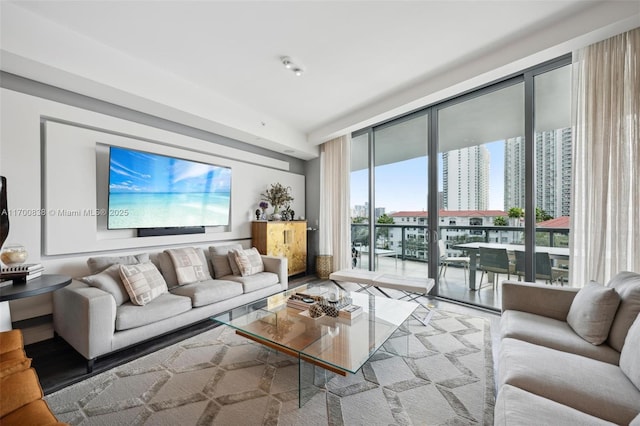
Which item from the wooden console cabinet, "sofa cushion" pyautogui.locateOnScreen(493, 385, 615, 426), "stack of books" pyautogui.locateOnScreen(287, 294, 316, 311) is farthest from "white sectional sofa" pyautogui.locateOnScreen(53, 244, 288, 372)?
"sofa cushion" pyautogui.locateOnScreen(493, 385, 615, 426)

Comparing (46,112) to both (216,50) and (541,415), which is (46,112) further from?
(541,415)

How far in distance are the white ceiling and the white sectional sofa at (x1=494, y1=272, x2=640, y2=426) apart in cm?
222

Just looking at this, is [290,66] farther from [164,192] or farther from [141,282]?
[141,282]

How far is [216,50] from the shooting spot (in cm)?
264

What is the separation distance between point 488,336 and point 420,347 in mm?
763

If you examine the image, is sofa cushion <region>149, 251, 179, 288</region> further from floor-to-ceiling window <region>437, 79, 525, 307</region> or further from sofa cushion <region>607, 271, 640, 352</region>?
sofa cushion <region>607, 271, 640, 352</region>

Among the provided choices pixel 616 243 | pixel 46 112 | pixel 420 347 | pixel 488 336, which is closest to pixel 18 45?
pixel 46 112

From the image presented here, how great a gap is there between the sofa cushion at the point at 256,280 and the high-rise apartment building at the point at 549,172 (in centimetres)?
314

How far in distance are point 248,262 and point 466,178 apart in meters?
3.16

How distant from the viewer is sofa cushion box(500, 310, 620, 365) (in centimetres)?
150

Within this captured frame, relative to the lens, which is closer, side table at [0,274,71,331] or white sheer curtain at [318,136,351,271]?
side table at [0,274,71,331]

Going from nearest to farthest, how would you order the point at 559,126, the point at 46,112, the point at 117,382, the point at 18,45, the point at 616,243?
the point at 117,382 → the point at 18,45 → the point at 616,243 → the point at 46,112 → the point at 559,126

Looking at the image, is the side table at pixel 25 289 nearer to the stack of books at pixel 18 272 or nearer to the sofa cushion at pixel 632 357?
the stack of books at pixel 18 272

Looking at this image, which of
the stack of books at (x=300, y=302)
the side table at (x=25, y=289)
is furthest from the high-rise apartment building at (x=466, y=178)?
the side table at (x=25, y=289)
